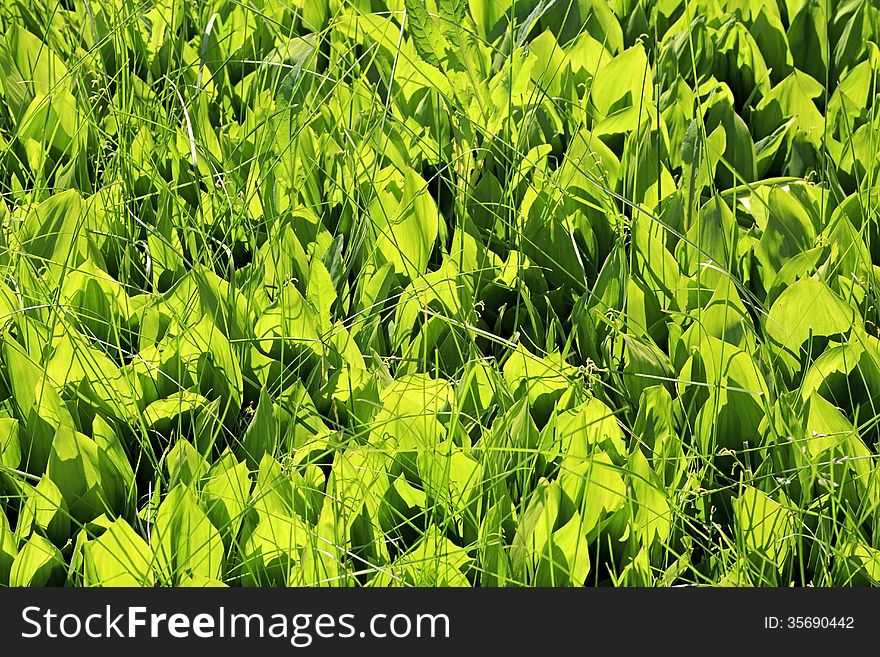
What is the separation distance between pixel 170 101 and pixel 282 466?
0.78 m

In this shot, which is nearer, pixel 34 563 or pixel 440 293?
pixel 34 563

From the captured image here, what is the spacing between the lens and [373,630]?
0.94m

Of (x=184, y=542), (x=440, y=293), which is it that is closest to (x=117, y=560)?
(x=184, y=542)

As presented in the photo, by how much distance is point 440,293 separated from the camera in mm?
1259

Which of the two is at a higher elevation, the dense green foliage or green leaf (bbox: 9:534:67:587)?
the dense green foliage

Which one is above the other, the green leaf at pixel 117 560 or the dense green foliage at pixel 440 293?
the dense green foliage at pixel 440 293

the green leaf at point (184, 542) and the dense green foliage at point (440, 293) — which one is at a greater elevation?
the dense green foliage at point (440, 293)

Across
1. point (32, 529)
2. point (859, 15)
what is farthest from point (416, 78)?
point (32, 529)

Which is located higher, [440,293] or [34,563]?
[440,293]

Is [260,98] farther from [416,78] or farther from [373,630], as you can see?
[373,630]

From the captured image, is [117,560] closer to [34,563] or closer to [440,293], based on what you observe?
[34,563]

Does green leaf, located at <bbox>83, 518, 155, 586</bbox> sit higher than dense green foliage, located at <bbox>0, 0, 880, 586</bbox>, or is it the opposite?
dense green foliage, located at <bbox>0, 0, 880, 586</bbox>

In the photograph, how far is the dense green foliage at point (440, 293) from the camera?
3.34 ft

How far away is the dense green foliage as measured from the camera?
102cm
